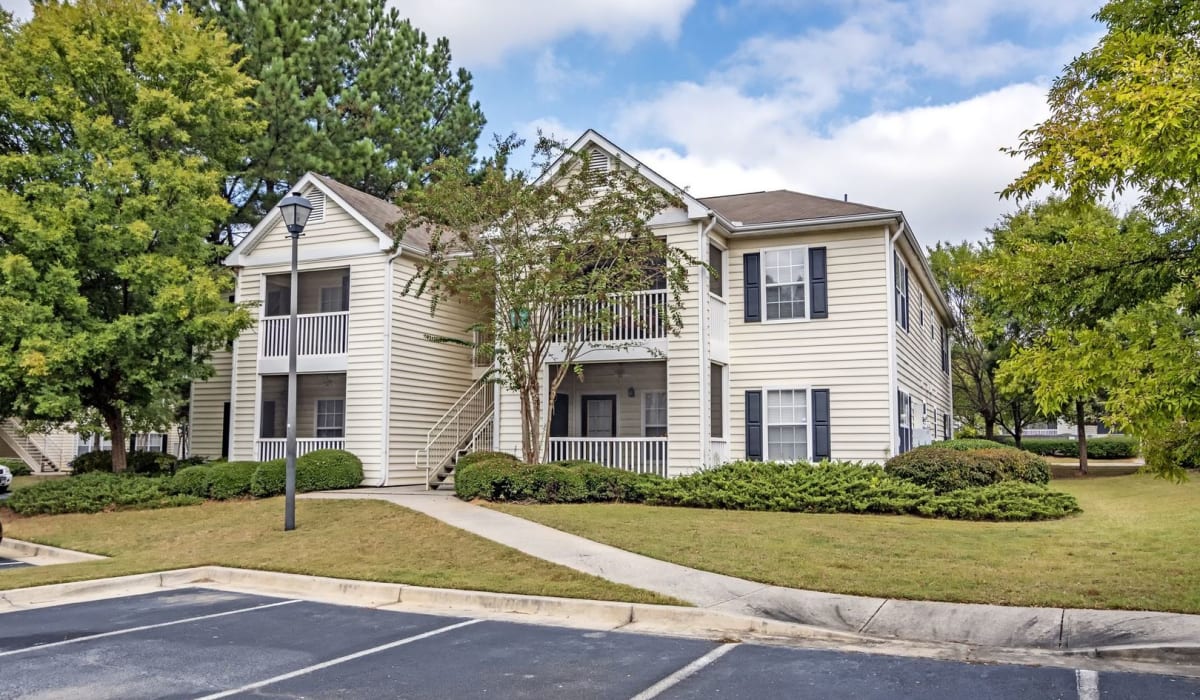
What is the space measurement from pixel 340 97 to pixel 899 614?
28001 millimetres

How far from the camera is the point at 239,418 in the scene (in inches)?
883

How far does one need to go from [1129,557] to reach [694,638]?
6.16 meters

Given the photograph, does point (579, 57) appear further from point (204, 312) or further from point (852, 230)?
point (204, 312)

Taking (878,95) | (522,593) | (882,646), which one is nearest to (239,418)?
(522,593)

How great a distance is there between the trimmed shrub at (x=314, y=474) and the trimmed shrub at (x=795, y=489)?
7.04 meters

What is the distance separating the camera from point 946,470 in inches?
640

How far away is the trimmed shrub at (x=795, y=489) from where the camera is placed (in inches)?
620

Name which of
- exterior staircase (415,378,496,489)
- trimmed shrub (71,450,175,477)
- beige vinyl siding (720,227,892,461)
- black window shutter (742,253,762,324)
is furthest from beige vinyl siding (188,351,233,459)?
black window shutter (742,253,762,324)

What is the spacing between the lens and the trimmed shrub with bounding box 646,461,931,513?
51.7 ft

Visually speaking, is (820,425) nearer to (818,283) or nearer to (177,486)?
(818,283)

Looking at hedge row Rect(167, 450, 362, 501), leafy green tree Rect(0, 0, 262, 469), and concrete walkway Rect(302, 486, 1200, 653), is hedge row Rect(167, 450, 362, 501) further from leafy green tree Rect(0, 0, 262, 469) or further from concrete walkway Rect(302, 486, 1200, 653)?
concrete walkway Rect(302, 486, 1200, 653)

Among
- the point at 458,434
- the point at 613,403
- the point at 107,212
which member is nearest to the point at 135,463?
the point at 107,212

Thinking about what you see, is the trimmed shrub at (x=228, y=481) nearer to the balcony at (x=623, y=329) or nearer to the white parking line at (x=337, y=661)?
the balcony at (x=623, y=329)

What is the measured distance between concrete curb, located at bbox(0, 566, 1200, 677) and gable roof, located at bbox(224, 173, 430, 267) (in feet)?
35.4
